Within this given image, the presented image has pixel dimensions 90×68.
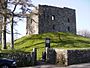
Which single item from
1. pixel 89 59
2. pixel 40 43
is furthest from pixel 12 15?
pixel 89 59

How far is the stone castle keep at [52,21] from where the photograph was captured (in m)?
56.0

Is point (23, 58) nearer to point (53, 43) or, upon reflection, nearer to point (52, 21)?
point (53, 43)

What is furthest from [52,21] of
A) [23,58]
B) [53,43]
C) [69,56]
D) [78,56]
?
[23,58]

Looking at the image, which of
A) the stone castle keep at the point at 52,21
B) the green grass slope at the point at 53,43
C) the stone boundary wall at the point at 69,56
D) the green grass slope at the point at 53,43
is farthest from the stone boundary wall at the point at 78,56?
the stone castle keep at the point at 52,21

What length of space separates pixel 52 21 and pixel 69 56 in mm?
32582

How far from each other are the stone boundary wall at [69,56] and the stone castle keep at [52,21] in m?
27.3

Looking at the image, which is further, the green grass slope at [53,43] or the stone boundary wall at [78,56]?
the green grass slope at [53,43]

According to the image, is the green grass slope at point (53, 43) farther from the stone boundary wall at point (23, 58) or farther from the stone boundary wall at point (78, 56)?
the stone boundary wall at point (78, 56)

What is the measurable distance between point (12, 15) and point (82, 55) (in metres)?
13.7

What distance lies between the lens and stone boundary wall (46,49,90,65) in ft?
86.2

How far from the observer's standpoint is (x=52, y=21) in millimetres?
58375

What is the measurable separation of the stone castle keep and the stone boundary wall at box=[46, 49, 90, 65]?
89.6ft

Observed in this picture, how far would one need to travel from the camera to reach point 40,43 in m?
45.3

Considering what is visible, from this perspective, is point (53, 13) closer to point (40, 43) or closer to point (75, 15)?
point (75, 15)
